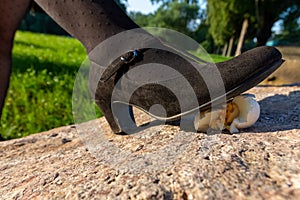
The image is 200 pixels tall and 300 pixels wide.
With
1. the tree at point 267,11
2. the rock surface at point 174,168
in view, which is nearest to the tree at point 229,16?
the tree at point 267,11

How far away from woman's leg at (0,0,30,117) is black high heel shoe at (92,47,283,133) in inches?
27.9

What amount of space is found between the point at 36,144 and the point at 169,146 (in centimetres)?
85

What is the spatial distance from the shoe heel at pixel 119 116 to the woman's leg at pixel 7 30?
699 mm

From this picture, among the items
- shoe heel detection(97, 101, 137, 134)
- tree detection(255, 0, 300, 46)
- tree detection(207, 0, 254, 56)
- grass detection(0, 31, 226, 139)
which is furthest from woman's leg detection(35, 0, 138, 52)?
tree detection(207, 0, 254, 56)

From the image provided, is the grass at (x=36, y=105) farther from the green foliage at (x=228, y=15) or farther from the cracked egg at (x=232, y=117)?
the green foliage at (x=228, y=15)

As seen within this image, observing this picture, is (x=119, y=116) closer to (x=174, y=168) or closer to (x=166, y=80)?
(x=166, y=80)

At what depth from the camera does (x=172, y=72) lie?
1000 mm

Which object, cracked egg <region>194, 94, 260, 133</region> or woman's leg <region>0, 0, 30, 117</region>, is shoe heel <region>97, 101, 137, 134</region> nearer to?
cracked egg <region>194, 94, 260, 133</region>

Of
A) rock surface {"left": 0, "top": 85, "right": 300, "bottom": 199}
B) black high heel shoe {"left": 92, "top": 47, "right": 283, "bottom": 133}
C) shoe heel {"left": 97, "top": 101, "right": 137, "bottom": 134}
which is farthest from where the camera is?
→ shoe heel {"left": 97, "top": 101, "right": 137, "bottom": 134}

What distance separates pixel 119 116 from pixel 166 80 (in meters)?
0.30

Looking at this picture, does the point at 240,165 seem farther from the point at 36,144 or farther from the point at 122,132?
the point at 36,144

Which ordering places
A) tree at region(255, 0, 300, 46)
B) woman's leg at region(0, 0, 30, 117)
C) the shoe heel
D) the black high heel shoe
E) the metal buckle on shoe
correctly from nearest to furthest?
the black high heel shoe < the metal buckle on shoe < the shoe heel < woman's leg at region(0, 0, 30, 117) < tree at region(255, 0, 300, 46)

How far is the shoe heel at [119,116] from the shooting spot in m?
1.14

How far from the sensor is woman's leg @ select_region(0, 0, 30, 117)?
150cm
